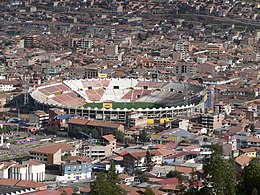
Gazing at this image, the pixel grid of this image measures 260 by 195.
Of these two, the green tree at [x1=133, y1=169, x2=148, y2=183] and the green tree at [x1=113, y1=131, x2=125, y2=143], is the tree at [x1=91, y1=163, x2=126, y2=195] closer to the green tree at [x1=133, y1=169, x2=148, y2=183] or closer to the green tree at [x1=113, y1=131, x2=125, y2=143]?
the green tree at [x1=133, y1=169, x2=148, y2=183]

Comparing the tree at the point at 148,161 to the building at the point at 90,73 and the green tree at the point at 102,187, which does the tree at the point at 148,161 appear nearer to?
the green tree at the point at 102,187

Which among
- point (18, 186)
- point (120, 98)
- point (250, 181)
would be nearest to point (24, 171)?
point (18, 186)

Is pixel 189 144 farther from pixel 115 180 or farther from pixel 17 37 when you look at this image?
pixel 17 37

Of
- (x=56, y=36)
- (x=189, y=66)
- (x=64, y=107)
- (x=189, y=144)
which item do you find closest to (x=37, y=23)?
(x=56, y=36)

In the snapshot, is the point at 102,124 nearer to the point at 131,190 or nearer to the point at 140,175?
the point at 140,175

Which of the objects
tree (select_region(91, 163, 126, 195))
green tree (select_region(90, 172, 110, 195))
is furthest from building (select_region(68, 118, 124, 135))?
green tree (select_region(90, 172, 110, 195))

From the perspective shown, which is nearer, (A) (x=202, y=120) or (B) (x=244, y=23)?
(A) (x=202, y=120)
